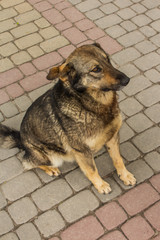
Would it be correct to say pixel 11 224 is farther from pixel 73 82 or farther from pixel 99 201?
pixel 73 82

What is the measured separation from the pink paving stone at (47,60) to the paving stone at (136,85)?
1.47 m

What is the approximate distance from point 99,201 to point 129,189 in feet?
1.50

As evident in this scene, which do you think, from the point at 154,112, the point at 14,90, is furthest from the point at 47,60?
the point at 154,112

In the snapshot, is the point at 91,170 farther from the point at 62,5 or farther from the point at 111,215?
the point at 62,5

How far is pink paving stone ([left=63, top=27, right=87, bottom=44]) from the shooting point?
613 centimetres

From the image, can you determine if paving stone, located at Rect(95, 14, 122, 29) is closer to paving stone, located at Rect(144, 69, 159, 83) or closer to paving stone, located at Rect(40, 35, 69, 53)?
paving stone, located at Rect(40, 35, 69, 53)

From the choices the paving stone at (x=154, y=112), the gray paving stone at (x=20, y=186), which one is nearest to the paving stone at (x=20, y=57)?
the gray paving stone at (x=20, y=186)

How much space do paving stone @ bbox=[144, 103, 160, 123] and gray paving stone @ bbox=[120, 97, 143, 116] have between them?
137 mm

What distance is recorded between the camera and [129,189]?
4234mm

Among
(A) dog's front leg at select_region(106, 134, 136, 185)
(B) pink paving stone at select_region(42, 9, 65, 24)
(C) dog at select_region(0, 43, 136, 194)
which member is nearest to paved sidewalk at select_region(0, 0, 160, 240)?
(B) pink paving stone at select_region(42, 9, 65, 24)

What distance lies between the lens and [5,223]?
4094 mm

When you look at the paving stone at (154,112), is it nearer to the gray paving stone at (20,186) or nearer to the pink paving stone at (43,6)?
the gray paving stone at (20,186)

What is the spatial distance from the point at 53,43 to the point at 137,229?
3949mm

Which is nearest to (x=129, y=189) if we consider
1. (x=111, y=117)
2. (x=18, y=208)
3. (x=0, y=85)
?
(x=111, y=117)
